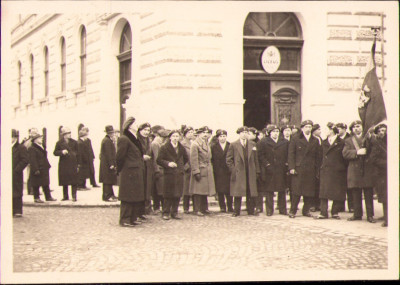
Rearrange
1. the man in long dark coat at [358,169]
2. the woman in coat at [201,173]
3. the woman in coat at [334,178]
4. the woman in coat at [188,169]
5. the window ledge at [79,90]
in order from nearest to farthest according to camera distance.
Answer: the man in long dark coat at [358,169]
the woman in coat at [334,178]
the woman in coat at [201,173]
the woman in coat at [188,169]
the window ledge at [79,90]

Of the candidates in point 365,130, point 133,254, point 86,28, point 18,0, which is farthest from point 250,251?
point 86,28

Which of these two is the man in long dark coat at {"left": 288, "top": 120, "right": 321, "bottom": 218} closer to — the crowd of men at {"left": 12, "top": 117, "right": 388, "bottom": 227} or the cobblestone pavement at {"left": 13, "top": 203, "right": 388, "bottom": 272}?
the crowd of men at {"left": 12, "top": 117, "right": 388, "bottom": 227}

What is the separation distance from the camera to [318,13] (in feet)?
42.2

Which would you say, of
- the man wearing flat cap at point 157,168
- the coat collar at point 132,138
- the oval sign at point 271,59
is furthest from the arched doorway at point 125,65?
the oval sign at point 271,59

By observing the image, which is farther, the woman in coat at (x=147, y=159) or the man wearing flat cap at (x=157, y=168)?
the man wearing flat cap at (x=157, y=168)

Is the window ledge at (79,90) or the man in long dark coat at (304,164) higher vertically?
the window ledge at (79,90)

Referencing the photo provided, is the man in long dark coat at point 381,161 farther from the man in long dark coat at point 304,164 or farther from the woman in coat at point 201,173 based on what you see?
the woman in coat at point 201,173

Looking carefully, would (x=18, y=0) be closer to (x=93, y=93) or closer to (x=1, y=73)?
(x=1, y=73)

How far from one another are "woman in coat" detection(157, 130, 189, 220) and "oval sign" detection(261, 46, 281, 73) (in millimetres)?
3294

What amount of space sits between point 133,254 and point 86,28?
15.1 feet

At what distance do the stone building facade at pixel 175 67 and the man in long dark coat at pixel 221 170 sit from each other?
25.9 inches

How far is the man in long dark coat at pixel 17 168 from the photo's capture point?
30.6 ft

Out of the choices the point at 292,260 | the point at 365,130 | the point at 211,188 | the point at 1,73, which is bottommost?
the point at 292,260

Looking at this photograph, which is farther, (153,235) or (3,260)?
(153,235)
